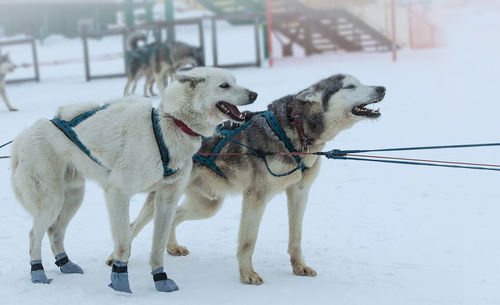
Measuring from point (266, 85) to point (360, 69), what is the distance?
105 inches

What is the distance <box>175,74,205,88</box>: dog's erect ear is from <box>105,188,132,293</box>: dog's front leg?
62 centimetres

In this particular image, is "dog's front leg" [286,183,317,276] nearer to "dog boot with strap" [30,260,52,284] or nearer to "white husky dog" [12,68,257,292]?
"white husky dog" [12,68,257,292]

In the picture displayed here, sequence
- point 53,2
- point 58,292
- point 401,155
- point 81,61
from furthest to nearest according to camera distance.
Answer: point 53,2 → point 81,61 → point 401,155 → point 58,292

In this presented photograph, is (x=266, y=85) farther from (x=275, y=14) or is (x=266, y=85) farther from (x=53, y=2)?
(x=53, y=2)

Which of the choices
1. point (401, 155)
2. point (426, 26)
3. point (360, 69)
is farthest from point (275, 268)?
point (426, 26)

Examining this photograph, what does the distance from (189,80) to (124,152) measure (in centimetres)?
48

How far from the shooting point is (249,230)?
3514 millimetres

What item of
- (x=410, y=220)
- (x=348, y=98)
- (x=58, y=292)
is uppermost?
(x=348, y=98)

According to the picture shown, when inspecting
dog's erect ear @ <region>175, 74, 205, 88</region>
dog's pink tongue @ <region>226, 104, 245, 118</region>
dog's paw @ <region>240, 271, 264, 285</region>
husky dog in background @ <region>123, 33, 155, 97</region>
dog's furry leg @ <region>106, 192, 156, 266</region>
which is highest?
dog's erect ear @ <region>175, 74, 205, 88</region>

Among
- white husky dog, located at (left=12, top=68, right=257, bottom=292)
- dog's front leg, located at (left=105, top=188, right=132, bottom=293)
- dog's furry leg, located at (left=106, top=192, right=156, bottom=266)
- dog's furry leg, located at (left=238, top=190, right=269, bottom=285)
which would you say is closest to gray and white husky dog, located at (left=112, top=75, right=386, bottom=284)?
dog's furry leg, located at (left=238, top=190, right=269, bottom=285)

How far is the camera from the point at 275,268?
3.83 metres

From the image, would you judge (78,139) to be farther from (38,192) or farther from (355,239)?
(355,239)

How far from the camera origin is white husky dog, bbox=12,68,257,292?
10.2ft

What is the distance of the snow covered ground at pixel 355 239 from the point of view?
335 centimetres
